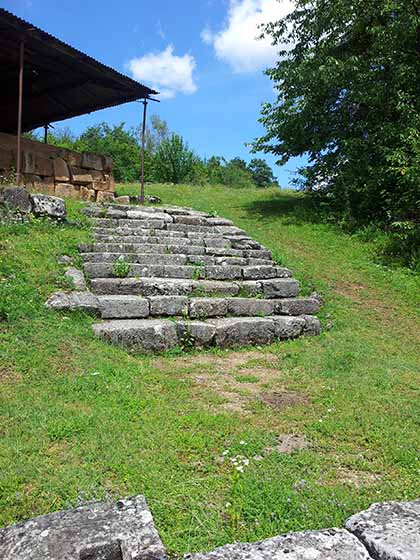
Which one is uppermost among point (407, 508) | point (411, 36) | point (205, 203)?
point (411, 36)

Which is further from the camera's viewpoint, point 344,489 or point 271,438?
point 271,438

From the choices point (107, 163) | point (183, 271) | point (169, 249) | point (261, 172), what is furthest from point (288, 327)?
point (261, 172)

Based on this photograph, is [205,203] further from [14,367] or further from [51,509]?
[51,509]

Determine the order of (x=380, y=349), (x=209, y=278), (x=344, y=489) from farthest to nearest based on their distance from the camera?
(x=209, y=278) → (x=380, y=349) → (x=344, y=489)

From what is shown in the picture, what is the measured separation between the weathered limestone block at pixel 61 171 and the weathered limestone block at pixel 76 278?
207 inches

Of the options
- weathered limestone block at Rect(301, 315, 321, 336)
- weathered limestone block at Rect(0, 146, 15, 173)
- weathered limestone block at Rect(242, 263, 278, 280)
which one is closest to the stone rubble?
weathered limestone block at Rect(301, 315, 321, 336)

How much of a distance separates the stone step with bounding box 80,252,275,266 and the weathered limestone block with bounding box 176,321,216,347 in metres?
1.76

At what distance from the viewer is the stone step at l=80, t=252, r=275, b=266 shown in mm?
6281

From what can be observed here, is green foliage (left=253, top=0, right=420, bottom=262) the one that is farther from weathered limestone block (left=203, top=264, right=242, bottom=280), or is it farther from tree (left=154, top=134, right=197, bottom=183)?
tree (left=154, top=134, right=197, bottom=183)

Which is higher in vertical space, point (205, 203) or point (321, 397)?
point (205, 203)

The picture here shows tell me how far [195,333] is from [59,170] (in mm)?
6925

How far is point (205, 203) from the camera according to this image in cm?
1399

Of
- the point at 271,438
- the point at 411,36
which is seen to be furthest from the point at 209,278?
the point at 411,36

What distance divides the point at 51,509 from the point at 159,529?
0.54 meters
